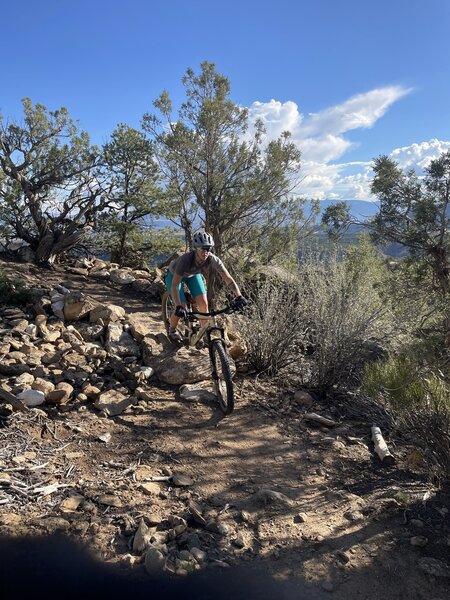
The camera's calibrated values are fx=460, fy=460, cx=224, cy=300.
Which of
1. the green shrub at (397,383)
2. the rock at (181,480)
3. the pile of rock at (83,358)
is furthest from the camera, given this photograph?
the pile of rock at (83,358)

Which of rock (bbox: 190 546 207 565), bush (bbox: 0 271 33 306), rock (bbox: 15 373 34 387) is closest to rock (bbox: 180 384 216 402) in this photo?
rock (bbox: 15 373 34 387)

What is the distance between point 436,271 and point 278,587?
5187 millimetres

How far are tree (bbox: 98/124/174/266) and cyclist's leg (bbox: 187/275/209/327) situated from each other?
464cm

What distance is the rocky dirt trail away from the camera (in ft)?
9.16

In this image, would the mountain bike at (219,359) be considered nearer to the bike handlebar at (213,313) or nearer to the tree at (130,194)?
the bike handlebar at (213,313)

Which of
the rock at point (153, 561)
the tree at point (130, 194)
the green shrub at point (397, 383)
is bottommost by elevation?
the rock at point (153, 561)

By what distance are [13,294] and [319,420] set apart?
15.5 feet

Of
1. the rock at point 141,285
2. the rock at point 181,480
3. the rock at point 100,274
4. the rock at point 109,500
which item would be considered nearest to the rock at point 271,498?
the rock at point 181,480

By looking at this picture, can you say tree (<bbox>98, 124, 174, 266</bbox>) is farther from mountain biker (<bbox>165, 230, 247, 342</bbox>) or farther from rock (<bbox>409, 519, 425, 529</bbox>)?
rock (<bbox>409, 519, 425, 529</bbox>)

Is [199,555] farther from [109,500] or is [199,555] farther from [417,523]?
[417,523]

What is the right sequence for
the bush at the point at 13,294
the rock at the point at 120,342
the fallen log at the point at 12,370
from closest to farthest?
the fallen log at the point at 12,370, the rock at the point at 120,342, the bush at the point at 13,294

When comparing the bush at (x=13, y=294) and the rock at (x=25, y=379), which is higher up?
the bush at (x=13, y=294)

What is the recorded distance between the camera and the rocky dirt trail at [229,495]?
279cm

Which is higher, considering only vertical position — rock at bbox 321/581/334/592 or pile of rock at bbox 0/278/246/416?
pile of rock at bbox 0/278/246/416
